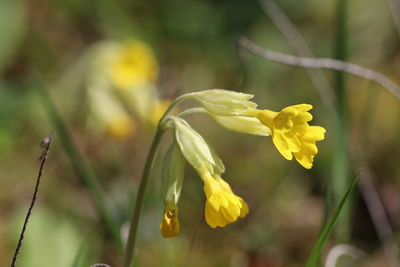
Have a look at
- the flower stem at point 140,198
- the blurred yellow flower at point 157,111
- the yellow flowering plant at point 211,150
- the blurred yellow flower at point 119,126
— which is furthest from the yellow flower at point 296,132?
the blurred yellow flower at point 119,126

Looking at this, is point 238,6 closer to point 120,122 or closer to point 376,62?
point 376,62

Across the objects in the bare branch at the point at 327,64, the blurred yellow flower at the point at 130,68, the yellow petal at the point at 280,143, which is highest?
the blurred yellow flower at the point at 130,68

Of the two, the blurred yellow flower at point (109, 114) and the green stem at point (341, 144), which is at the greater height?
the blurred yellow flower at point (109, 114)

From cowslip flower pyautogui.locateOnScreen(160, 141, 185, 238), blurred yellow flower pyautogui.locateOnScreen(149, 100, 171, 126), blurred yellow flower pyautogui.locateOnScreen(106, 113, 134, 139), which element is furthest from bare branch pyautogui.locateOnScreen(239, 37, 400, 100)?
blurred yellow flower pyautogui.locateOnScreen(106, 113, 134, 139)

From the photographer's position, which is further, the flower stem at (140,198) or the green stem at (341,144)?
the green stem at (341,144)

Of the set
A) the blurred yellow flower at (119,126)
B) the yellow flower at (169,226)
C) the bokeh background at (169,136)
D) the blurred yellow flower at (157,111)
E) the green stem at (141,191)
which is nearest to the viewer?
the yellow flower at (169,226)

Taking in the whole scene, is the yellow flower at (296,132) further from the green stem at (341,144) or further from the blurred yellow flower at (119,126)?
the blurred yellow flower at (119,126)

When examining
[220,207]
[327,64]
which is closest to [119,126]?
[327,64]
